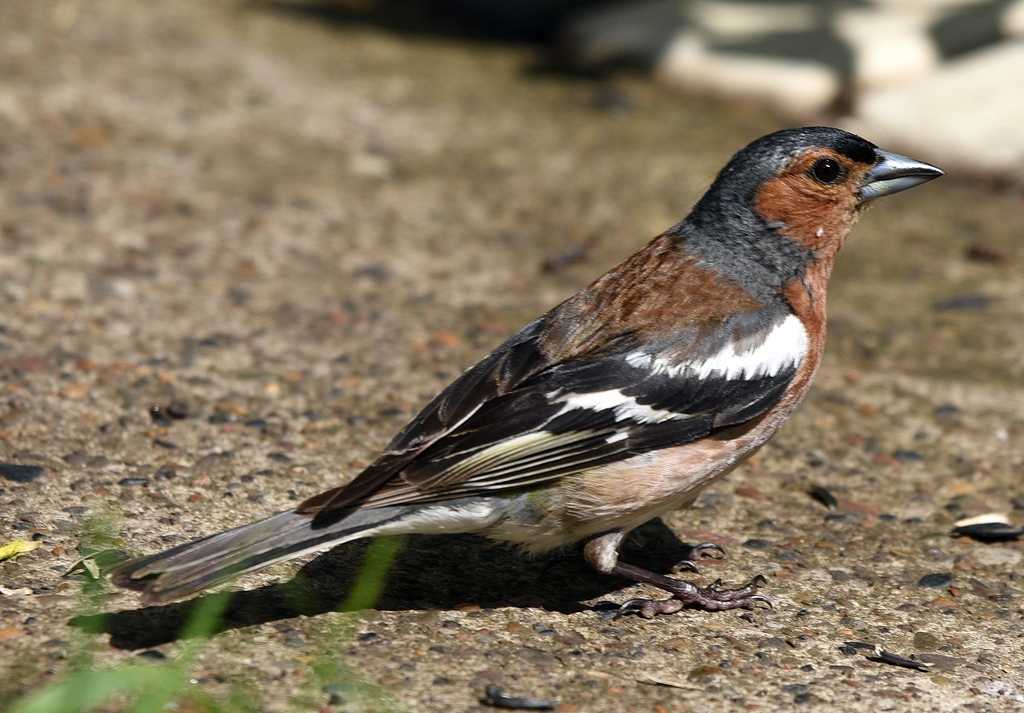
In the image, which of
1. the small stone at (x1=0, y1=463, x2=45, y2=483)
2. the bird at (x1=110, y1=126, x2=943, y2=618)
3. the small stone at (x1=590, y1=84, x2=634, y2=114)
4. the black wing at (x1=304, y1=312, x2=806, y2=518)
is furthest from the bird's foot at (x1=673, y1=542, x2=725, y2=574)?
the small stone at (x1=590, y1=84, x2=634, y2=114)

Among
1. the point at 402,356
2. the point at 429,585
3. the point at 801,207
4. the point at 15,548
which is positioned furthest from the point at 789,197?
the point at 15,548

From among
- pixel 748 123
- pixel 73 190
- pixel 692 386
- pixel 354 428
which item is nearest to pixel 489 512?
pixel 692 386

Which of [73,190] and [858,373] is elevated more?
[73,190]

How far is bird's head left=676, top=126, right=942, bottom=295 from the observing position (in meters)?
4.20

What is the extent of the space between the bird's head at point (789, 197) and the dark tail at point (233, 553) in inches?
53.9

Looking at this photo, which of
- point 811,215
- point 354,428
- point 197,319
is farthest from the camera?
point 197,319

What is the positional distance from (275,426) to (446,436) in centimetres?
123

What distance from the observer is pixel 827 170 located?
13.9 ft

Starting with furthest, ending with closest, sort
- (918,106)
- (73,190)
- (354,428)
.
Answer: (918,106) → (73,190) → (354,428)

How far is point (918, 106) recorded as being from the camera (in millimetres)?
7500

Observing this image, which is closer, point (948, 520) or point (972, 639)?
point (972, 639)

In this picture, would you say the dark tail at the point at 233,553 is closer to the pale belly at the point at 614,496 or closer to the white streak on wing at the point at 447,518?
the white streak on wing at the point at 447,518

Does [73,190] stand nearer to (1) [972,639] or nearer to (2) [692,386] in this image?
(2) [692,386]

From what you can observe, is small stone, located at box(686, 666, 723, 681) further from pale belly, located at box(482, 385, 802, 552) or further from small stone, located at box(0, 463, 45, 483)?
small stone, located at box(0, 463, 45, 483)
